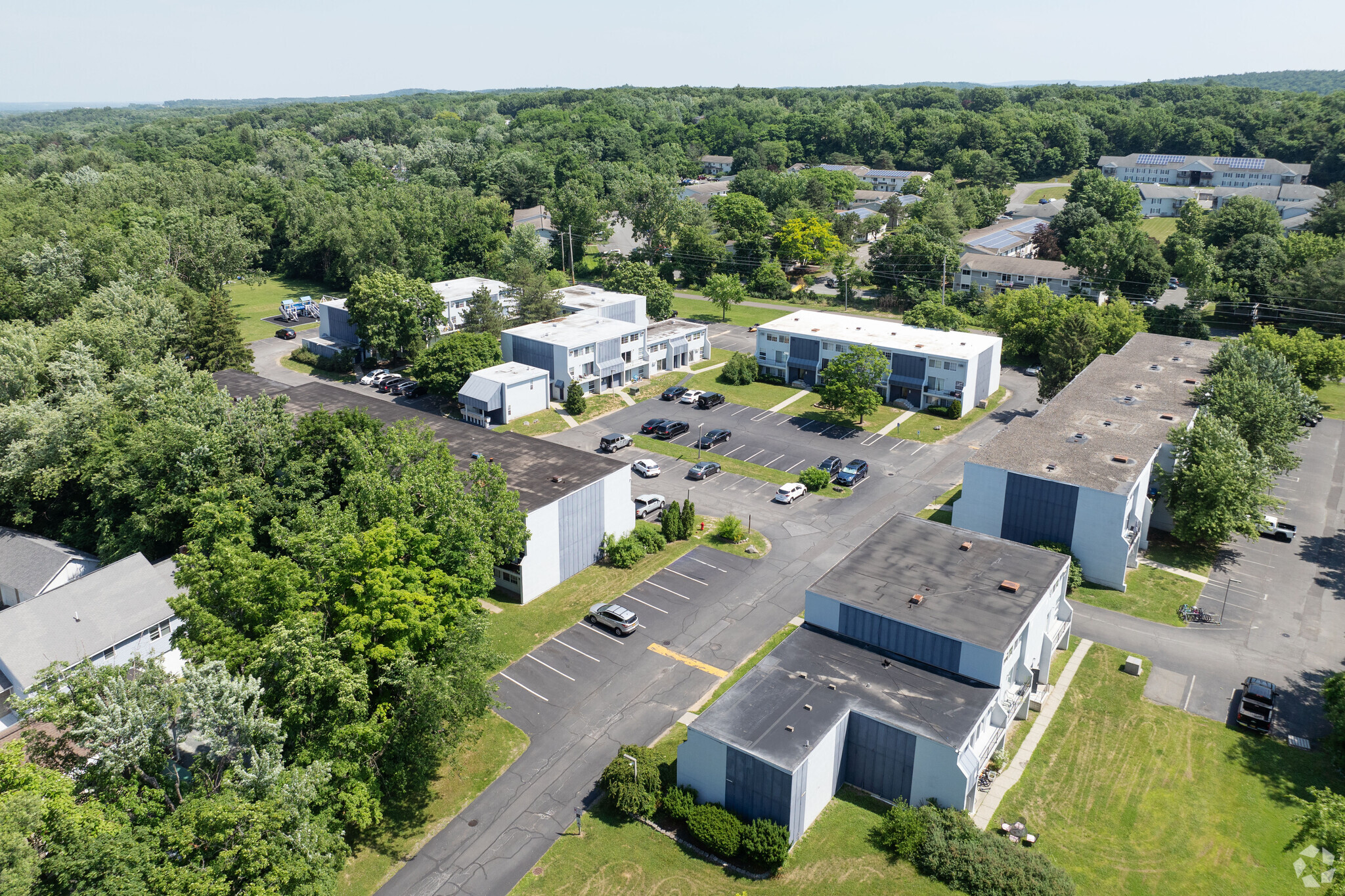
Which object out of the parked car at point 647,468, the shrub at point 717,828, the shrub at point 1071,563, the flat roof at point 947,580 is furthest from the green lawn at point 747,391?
the shrub at point 717,828

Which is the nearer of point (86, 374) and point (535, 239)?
point (86, 374)

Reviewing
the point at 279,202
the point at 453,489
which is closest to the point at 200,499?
the point at 453,489

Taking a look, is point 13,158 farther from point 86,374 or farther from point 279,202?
point 86,374

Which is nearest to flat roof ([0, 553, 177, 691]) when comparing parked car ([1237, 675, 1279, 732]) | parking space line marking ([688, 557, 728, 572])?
parking space line marking ([688, 557, 728, 572])

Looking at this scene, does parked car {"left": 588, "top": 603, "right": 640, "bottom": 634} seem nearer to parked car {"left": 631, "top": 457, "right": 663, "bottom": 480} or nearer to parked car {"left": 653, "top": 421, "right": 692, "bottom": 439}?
parked car {"left": 631, "top": 457, "right": 663, "bottom": 480}

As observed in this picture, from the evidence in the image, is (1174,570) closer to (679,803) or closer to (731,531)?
(731,531)

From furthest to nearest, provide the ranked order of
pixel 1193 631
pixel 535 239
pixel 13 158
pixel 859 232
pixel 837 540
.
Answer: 1. pixel 13 158
2. pixel 859 232
3. pixel 535 239
4. pixel 837 540
5. pixel 1193 631
